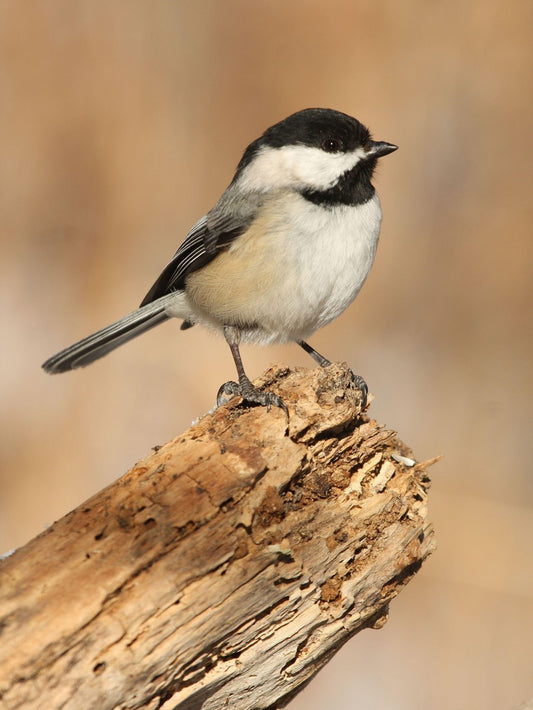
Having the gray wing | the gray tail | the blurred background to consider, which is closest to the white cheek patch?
the gray wing

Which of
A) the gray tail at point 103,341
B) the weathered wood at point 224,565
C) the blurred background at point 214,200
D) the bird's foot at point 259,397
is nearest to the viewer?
the weathered wood at point 224,565

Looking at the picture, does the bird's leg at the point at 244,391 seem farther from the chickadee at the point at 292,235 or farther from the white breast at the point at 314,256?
the white breast at the point at 314,256

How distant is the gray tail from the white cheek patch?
2.48 feet

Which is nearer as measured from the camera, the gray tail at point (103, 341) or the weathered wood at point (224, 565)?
the weathered wood at point (224, 565)

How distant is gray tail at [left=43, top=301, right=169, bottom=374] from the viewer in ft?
10.8

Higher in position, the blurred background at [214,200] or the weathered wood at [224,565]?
the blurred background at [214,200]

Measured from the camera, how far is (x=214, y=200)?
4.62 metres

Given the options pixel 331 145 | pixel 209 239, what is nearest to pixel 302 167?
pixel 331 145

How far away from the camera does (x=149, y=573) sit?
5.72ft

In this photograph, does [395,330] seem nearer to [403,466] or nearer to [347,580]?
[403,466]

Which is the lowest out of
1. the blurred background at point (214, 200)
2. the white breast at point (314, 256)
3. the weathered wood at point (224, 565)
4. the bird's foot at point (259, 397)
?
the weathered wood at point (224, 565)

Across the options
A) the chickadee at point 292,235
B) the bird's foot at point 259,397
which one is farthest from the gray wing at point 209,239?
the bird's foot at point 259,397

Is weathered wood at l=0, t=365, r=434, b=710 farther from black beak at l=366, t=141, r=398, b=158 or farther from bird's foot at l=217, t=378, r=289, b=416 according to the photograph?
black beak at l=366, t=141, r=398, b=158

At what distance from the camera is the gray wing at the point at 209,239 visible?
2986 mm
